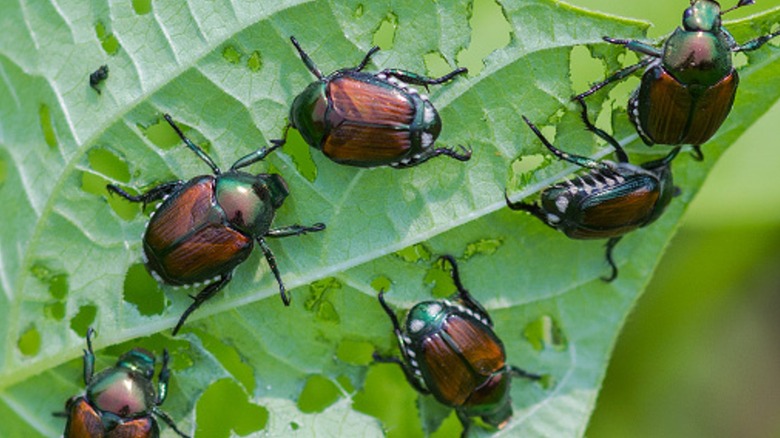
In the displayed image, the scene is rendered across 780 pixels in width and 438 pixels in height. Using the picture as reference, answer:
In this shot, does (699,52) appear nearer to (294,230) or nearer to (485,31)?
(485,31)

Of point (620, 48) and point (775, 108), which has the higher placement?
point (620, 48)

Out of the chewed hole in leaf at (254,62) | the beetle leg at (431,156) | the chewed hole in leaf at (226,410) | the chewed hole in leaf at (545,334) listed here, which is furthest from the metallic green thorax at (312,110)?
the chewed hole in leaf at (545,334)

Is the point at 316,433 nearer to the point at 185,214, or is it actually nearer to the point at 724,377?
the point at 185,214

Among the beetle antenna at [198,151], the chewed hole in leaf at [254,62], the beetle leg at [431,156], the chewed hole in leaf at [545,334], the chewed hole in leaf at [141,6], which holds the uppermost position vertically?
the chewed hole in leaf at [141,6]

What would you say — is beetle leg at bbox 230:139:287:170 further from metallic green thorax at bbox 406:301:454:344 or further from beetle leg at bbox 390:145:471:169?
metallic green thorax at bbox 406:301:454:344

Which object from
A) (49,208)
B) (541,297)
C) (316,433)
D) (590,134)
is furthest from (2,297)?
(590,134)

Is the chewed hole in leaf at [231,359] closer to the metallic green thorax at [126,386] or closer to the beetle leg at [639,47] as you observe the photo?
the metallic green thorax at [126,386]
